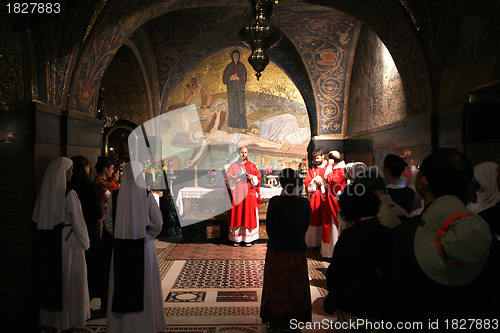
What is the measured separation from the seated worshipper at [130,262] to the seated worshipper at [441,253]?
7.59 ft

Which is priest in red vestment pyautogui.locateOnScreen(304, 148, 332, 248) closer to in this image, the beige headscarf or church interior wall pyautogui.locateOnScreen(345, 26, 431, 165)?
church interior wall pyautogui.locateOnScreen(345, 26, 431, 165)

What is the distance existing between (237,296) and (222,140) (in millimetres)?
6221

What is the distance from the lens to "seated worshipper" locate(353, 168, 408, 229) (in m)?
2.34

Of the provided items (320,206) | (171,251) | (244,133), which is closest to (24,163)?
(171,251)

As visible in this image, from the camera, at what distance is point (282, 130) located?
10383 millimetres

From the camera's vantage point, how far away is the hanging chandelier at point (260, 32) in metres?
4.93

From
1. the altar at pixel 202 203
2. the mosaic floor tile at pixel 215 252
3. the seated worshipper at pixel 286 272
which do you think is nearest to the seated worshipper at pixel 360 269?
the seated worshipper at pixel 286 272

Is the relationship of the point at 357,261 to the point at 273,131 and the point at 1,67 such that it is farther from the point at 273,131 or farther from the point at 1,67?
the point at 273,131

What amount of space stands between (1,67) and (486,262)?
4843 millimetres

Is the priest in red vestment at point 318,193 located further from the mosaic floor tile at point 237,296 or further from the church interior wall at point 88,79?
the mosaic floor tile at point 237,296

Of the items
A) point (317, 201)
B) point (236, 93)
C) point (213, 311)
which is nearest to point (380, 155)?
point (317, 201)

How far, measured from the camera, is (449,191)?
1522mm

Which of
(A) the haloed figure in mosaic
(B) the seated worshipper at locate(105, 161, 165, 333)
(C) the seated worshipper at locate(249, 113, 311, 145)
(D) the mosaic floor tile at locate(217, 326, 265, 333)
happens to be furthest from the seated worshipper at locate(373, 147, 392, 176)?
(A) the haloed figure in mosaic

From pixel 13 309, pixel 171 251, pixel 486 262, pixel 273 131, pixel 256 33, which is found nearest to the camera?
pixel 486 262
